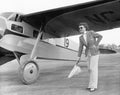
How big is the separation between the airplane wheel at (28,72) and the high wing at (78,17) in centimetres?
167

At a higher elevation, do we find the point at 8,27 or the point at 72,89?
the point at 8,27

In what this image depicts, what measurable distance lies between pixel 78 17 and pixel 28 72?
241 centimetres

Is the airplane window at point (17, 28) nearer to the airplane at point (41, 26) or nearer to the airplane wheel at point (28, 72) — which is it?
the airplane at point (41, 26)

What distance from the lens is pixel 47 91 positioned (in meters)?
5.46

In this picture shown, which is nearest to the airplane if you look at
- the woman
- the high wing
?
the high wing

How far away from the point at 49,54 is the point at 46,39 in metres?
0.75

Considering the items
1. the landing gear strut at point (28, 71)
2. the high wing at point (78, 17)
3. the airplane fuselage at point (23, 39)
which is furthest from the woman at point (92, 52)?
the airplane fuselage at point (23, 39)

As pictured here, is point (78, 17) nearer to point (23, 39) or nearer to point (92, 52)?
point (23, 39)

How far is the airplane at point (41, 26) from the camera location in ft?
22.1

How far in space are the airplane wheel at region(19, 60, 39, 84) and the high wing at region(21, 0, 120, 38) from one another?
167 cm

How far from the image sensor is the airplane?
6750 mm

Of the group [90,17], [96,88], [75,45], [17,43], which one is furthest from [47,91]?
[75,45]

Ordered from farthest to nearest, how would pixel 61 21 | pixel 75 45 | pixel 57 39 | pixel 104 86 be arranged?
pixel 75 45, pixel 57 39, pixel 61 21, pixel 104 86

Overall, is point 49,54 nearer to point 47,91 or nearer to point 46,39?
point 46,39
